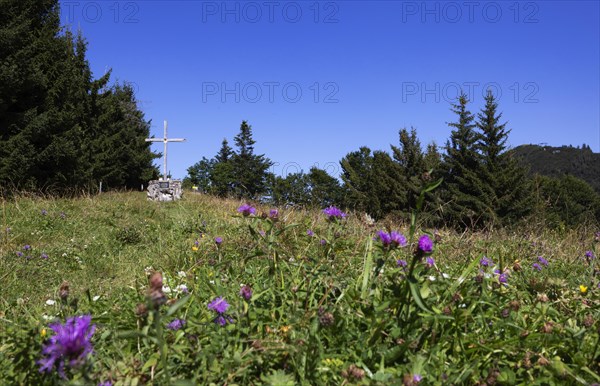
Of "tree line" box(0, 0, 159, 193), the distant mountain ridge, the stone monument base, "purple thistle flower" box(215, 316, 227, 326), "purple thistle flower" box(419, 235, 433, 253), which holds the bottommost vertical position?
"purple thistle flower" box(215, 316, 227, 326)

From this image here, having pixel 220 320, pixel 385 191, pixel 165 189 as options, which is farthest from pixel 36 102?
pixel 385 191

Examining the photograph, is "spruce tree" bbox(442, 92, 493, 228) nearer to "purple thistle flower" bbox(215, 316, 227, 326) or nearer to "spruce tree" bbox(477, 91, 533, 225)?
"spruce tree" bbox(477, 91, 533, 225)

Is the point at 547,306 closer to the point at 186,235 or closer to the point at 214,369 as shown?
the point at 214,369

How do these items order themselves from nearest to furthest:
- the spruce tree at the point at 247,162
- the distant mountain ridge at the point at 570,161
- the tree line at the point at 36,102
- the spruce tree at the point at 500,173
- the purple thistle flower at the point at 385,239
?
the purple thistle flower at the point at 385,239, the tree line at the point at 36,102, the spruce tree at the point at 500,173, the spruce tree at the point at 247,162, the distant mountain ridge at the point at 570,161

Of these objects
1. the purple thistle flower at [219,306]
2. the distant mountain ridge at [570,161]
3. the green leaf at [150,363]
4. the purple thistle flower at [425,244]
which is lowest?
the green leaf at [150,363]

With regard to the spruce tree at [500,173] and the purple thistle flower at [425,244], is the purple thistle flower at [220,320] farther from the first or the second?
the spruce tree at [500,173]

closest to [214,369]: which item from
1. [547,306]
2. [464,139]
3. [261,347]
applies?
[261,347]

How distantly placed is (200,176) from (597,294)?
71.6m

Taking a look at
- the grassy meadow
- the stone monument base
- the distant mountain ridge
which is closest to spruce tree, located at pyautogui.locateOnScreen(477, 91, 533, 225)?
the stone monument base

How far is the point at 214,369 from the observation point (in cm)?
127

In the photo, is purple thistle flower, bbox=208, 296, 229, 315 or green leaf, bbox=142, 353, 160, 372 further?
purple thistle flower, bbox=208, 296, 229, 315

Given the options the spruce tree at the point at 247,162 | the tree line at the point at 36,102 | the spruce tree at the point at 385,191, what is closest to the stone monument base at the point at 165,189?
the tree line at the point at 36,102

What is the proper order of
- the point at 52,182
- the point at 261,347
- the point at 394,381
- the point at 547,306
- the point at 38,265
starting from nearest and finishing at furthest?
the point at 394,381 < the point at 261,347 < the point at 547,306 < the point at 38,265 < the point at 52,182

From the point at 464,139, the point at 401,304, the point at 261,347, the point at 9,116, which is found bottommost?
the point at 261,347
